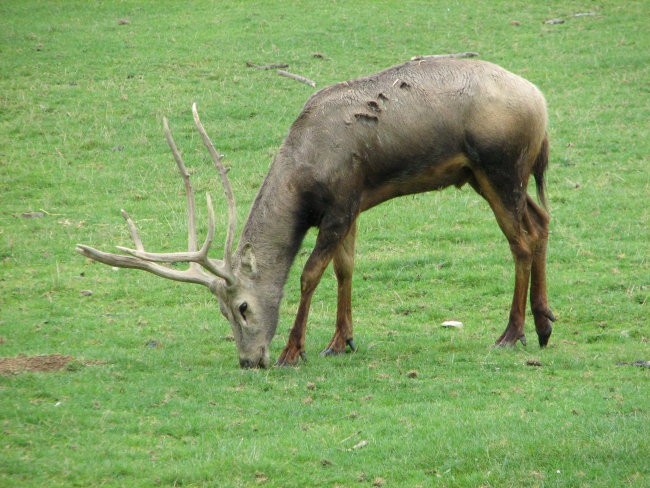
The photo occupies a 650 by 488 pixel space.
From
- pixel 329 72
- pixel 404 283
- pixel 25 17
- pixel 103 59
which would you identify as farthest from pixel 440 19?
pixel 404 283

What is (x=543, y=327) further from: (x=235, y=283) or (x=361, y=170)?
(x=235, y=283)

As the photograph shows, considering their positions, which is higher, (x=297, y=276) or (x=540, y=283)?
(x=540, y=283)

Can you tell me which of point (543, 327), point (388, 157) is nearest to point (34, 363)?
point (388, 157)

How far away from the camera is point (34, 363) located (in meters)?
9.99

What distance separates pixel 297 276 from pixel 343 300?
2896 mm

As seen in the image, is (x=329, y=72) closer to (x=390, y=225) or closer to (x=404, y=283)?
(x=390, y=225)

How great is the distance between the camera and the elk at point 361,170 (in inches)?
423

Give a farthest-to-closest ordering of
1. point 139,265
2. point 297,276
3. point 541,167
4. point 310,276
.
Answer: point 297,276
point 541,167
point 310,276
point 139,265

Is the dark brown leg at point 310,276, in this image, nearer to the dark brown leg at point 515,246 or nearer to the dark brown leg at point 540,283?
the dark brown leg at point 515,246

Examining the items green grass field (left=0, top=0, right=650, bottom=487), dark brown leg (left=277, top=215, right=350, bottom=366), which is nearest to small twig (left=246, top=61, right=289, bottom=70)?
green grass field (left=0, top=0, right=650, bottom=487)

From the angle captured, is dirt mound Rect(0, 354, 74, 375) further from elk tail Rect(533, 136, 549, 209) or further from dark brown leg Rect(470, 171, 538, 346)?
elk tail Rect(533, 136, 549, 209)

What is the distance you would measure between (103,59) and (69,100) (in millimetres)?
2510

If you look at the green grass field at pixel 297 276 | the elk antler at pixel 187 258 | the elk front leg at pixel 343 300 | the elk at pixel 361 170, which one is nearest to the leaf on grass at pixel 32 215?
the green grass field at pixel 297 276

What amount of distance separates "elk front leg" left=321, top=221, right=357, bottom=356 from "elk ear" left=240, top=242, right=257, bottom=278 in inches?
35.2
